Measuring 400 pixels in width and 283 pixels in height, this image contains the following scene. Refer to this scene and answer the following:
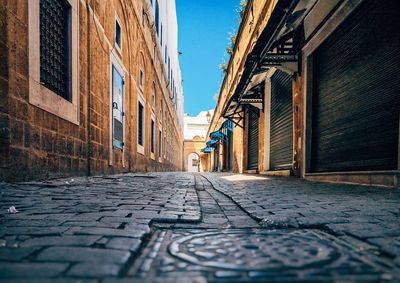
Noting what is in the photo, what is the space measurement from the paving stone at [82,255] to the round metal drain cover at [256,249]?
0.25 meters

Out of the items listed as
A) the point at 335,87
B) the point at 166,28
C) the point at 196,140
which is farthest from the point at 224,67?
the point at 196,140

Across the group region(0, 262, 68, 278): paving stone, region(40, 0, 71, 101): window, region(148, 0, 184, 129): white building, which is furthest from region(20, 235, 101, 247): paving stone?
region(148, 0, 184, 129): white building

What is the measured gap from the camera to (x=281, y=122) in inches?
380

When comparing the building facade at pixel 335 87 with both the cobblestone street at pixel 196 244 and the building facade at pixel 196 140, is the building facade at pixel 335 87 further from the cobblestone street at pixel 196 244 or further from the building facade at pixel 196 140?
the building facade at pixel 196 140

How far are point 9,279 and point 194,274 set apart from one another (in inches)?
26.2

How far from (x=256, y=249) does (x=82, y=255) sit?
80cm

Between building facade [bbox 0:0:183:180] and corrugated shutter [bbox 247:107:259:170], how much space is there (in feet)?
17.9

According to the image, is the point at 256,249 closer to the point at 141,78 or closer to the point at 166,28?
the point at 141,78

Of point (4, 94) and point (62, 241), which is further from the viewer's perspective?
point (4, 94)

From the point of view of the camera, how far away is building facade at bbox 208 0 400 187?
4574 millimetres

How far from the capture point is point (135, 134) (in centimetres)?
1195

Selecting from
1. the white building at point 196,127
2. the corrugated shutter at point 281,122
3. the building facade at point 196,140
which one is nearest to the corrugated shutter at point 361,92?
the corrugated shutter at point 281,122

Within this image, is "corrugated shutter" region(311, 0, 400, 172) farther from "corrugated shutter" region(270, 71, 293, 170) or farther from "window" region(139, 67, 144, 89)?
"window" region(139, 67, 144, 89)

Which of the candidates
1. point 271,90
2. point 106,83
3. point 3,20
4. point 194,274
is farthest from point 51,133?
point 271,90
